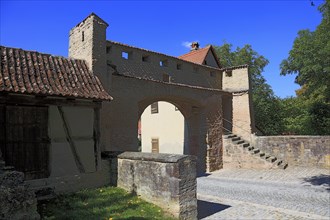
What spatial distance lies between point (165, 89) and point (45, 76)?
6.78 m

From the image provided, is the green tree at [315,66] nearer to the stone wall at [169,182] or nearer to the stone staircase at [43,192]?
the stone wall at [169,182]

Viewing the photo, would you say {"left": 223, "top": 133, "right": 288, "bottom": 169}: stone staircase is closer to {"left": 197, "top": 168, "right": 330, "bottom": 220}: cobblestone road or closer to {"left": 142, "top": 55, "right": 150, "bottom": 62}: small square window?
{"left": 197, "top": 168, "right": 330, "bottom": 220}: cobblestone road

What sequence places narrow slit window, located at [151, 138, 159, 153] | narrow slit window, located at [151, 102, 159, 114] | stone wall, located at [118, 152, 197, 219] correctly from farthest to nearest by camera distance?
1. narrow slit window, located at [151, 102, 159, 114]
2. narrow slit window, located at [151, 138, 159, 153]
3. stone wall, located at [118, 152, 197, 219]

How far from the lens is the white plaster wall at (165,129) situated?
1975 centimetres

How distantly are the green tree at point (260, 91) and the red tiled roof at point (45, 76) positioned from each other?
18.2m

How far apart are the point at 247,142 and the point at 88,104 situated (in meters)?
12.1

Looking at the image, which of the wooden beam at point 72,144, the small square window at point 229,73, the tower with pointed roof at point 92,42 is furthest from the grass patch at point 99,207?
the small square window at point 229,73

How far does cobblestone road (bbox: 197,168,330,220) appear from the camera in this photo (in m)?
8.30

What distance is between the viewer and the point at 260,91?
88.8 ft

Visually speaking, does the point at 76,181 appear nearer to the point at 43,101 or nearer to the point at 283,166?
the point at 43,101

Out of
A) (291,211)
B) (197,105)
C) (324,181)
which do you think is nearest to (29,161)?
(291,211)

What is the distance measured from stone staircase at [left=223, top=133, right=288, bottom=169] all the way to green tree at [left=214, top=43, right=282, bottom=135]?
6.60 meters

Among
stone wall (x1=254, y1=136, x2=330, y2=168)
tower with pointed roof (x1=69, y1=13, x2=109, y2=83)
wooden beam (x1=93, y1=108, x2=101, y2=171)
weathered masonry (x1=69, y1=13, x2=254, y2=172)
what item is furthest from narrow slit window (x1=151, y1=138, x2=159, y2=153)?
wooden beam (x1=93, y1=108, x2=101, y2=171)

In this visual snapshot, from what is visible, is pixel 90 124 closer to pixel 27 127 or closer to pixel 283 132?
pixel 27 127
